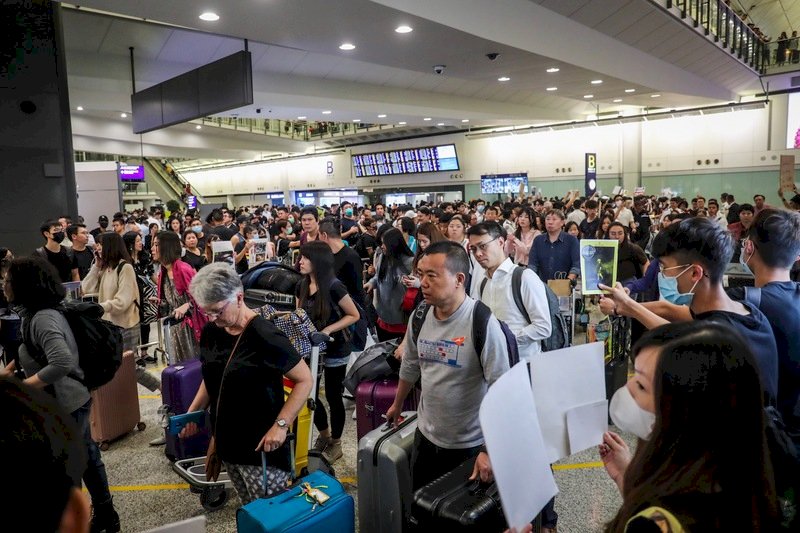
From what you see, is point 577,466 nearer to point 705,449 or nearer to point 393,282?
point 393,282

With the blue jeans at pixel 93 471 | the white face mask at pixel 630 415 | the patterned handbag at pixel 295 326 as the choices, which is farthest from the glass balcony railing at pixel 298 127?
the white face mask at pixel 630 415

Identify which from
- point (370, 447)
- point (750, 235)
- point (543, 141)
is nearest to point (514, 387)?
point (370, 447)

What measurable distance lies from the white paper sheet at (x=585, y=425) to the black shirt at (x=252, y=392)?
1.39 meters

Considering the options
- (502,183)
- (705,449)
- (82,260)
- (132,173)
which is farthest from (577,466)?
(132,173)

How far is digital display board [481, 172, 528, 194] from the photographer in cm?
2325

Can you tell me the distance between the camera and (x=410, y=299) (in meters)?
5.18

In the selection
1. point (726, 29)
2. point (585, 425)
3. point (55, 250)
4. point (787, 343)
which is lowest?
point (585, 425)

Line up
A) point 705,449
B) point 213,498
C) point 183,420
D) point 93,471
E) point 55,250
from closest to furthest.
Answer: point 705,449 < point 183,420 < point 93,471 < point 213,498 < point 55,250

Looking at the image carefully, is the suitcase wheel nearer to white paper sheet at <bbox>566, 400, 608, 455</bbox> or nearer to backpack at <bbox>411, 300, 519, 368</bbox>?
backpack at <bbox>411, 300, 519, 368</bbox>

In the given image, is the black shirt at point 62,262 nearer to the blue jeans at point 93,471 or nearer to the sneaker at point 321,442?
the blue jeans at point 93,471

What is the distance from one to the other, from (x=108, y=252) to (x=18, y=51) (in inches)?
190

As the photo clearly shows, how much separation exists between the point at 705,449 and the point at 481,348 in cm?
145

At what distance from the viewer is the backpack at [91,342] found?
3229 mm

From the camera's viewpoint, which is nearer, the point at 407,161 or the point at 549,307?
the point at 549,307
